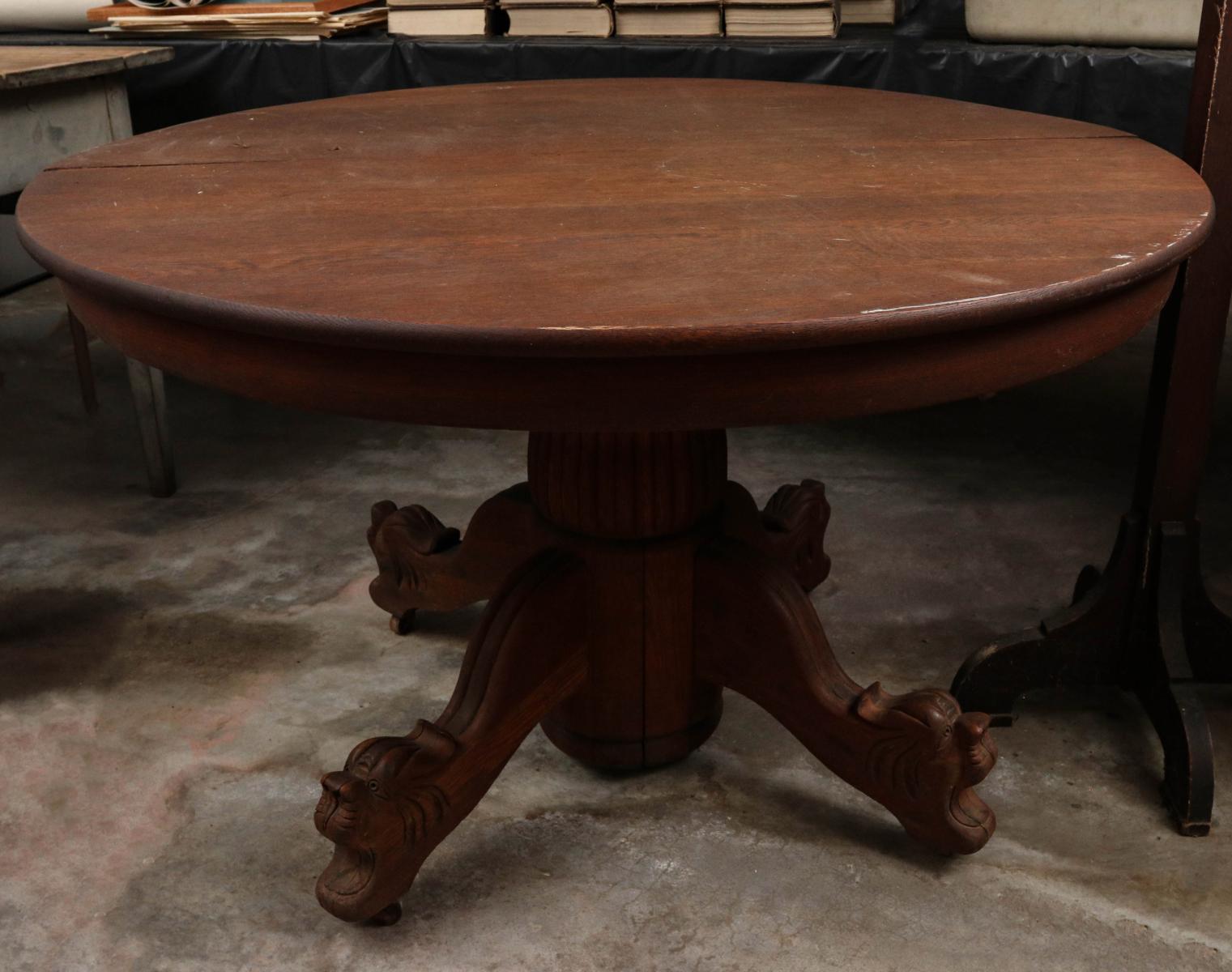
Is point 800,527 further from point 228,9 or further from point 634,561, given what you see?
point 228,9

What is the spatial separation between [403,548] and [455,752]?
1.78 ft

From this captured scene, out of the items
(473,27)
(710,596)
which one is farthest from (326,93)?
(710,596)

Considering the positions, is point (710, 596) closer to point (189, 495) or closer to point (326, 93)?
point (189, 495)

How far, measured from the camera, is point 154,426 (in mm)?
2402

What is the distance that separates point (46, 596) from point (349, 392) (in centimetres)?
139

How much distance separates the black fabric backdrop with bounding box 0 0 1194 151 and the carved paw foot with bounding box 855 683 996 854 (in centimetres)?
130

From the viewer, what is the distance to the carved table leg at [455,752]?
1302mm

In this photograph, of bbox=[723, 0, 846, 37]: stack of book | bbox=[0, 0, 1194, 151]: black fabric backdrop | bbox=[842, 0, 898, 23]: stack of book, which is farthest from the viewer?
bbox=[842, 0, 898, 23]: stack of book

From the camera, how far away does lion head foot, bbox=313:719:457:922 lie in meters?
1.29

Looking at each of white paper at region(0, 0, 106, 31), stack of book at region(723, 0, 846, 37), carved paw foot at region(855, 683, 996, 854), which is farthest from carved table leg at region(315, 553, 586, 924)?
white paper at region(0, 0, 106, 31)

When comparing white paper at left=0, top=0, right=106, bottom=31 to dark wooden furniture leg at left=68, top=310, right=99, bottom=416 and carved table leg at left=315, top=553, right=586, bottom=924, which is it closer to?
dark wooden furniture leg at left=68, top=310, right=99, bottom=416

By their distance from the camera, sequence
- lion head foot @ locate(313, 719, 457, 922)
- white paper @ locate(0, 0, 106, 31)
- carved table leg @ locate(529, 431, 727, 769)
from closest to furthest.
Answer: lion head foot @ locate(313, 719, 457, 922), carved table leg @ locate(529, 431, 727, 769), white paper @ locate(0, 0, 106, 31)

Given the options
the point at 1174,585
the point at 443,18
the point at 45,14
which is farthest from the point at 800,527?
the point at 45,14

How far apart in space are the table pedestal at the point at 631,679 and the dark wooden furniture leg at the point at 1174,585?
0.95ft
